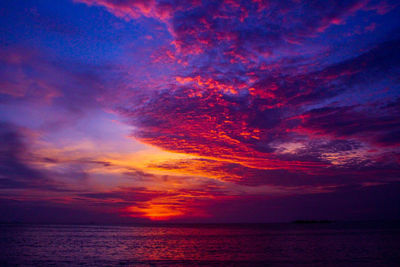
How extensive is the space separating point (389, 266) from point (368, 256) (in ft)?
27.1

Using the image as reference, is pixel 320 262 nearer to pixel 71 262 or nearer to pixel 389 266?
pixel 389 266

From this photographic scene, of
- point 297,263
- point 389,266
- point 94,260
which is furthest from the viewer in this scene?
point 94,260

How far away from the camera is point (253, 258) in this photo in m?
41.8

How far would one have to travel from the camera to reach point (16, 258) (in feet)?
136

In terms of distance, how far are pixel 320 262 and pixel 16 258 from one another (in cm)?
3913

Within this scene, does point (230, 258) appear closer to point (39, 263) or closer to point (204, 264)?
point (204, 264)

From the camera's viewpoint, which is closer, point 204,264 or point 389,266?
point 389,266

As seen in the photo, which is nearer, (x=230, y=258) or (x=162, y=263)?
(x=162, y=263)

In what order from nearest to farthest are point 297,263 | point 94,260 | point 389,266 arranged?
point 389,266
point 297,263
point 94,260

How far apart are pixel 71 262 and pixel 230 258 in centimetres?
2034

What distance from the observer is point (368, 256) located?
42.7 meters

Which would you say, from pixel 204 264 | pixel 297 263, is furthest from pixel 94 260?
pixel 297 263

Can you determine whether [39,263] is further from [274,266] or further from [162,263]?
[274,266]

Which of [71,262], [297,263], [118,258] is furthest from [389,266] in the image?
[71,262]
